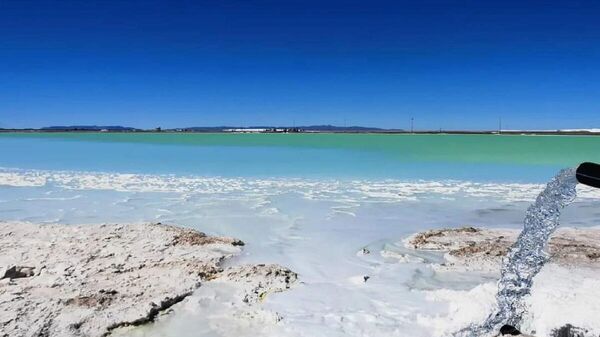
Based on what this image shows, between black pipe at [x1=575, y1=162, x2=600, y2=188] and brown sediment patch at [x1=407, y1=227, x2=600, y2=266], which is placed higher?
black pipe at [x1=575, y1=162, x2=600, y2=188]

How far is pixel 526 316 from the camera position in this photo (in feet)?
12.3

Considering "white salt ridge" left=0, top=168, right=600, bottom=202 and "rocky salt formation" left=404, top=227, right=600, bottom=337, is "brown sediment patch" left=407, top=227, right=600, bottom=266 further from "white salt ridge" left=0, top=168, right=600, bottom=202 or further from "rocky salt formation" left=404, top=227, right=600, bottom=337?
"white salt ridge" left=0, top=168, right=600, bottom=202

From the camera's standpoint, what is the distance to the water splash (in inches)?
146

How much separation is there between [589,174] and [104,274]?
4.31 metres

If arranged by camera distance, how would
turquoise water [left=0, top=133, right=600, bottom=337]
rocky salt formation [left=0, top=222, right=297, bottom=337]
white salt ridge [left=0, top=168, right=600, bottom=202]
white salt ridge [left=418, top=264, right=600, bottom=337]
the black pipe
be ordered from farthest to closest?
1. white salt ridge [left=0, top=168, right=600, bottom=202]
2. turquoise water [left=0, top=133, right=600, bottom=337]
3. rocky salt formation [left=0, top=222, right=297, bottom=337]
4. white salt ridge [left=418, top=264, right=600, bottom=337]
5. the black pipe

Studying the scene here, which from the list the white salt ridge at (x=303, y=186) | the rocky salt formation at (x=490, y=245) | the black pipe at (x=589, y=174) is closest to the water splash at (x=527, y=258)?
the rocky salt formation at (x=490, y=245)

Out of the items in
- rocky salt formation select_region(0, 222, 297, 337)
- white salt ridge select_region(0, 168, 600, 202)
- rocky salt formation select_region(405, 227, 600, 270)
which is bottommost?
white salt ridge select_region(0, 168, 600, 202)

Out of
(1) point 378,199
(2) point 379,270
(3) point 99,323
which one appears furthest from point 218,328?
(1) point 378,199

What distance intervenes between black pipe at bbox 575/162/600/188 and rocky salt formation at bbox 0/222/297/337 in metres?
2.72

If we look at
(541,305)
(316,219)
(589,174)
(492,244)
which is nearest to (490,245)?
(492,244)

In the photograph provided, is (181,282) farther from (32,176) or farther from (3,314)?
(32,176)

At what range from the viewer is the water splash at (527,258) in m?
3.70

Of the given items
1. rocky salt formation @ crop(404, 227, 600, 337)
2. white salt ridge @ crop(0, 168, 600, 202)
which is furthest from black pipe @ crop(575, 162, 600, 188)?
white salt ridge @ crop(0, 168, 600, 202)

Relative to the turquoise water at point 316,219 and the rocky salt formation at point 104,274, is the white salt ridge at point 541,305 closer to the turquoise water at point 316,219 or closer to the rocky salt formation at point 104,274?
the turquoise water at point 316,219
